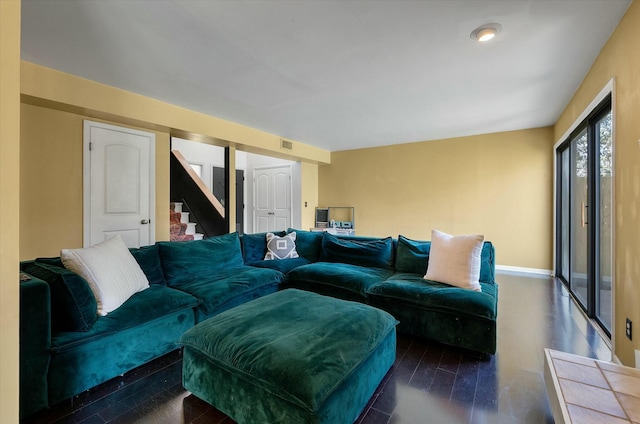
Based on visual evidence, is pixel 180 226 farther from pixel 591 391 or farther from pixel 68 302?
pixel 591 391

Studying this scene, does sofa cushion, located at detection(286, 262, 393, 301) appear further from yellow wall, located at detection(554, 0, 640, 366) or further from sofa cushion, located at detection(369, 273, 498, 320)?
yellow wall, located at detection(554, 0, 640, 366)

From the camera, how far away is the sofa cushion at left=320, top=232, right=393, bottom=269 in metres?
3.33

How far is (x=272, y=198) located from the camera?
7.14 m

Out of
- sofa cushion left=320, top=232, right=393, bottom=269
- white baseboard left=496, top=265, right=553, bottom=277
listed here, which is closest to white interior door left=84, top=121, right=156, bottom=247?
sofa cushion left=320, top=232, right=393, bottom=269

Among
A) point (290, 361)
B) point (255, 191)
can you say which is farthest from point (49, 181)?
point (255, 191)

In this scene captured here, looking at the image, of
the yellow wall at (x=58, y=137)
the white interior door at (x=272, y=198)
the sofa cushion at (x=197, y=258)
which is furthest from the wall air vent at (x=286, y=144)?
the sofa cushion at (x=197, y=258)

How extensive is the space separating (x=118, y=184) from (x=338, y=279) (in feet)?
9.73

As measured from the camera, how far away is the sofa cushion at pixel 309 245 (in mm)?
3848

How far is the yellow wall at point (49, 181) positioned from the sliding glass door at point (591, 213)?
5099 millimetres

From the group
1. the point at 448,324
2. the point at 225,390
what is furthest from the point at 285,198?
the point at 225,390

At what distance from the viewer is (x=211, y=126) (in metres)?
4.22

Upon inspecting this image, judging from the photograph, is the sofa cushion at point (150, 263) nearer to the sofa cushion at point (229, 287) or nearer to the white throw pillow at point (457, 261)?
the sofa cushion at point (229, 287)

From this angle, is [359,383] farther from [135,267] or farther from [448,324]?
[135,267]

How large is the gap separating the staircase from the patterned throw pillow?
2.37 m
